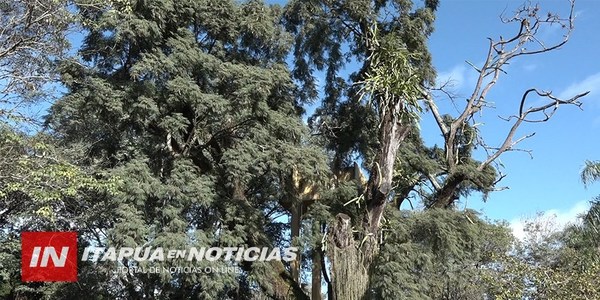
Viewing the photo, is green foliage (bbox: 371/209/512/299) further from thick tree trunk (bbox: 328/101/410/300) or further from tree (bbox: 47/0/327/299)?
tree (bbox: 47/0/327/299)

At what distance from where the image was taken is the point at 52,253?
415 inches

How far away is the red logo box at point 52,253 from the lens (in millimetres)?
10258

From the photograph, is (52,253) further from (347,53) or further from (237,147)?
(347,53)

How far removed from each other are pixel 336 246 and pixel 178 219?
3.86m

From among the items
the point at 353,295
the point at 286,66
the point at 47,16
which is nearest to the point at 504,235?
the point at 286,66

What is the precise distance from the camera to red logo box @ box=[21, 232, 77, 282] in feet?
33.7

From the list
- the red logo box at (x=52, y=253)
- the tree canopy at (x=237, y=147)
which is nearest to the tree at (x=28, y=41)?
the tree canopy at (x=237, y=147)

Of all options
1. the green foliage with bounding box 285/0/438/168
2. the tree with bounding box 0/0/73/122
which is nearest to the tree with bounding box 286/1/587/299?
the green foliage with bounding box 285/0/438/168

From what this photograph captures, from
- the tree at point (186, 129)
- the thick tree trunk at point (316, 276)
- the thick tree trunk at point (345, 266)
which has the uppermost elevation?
the tree at point (186, 129)

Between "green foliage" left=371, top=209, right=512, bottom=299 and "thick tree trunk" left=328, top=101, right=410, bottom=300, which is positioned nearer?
"thick tree trunk" left=328, top=101, right=410, bottom=300

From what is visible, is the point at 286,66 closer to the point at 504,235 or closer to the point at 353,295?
the point at 353,295

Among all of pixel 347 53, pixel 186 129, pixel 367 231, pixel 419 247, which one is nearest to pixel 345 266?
pixel 367 231

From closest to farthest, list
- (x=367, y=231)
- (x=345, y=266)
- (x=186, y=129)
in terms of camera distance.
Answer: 1. (x=345, y=266)
2. (x=367, y=231)
3. (x=186, y=129)

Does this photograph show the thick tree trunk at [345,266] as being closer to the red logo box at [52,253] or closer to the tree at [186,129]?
the tree at [186,129]
